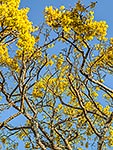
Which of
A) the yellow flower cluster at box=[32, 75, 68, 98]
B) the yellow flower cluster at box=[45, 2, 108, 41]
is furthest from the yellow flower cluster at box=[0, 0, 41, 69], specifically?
the yellow flower cluster at box=[32, 75, 68, 98]

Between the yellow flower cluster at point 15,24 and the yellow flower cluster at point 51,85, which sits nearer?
the yellow flower cluster at point 15,24

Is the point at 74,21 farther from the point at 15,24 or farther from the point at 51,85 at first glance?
the point at 51,85

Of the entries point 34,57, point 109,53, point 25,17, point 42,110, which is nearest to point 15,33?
point 25,17

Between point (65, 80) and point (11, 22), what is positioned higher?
point (65, 80)

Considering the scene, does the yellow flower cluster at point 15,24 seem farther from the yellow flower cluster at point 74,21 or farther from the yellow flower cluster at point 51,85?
the yellow flower cluster at point 51,85

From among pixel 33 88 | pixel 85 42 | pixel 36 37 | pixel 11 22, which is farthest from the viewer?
pixel 33 88

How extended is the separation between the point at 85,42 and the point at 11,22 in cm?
225

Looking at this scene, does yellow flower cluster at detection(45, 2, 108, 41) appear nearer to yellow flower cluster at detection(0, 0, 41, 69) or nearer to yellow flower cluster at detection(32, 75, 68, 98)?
yellow flower cluster at detection(0, 0, 41, 69)

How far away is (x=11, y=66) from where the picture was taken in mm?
12352

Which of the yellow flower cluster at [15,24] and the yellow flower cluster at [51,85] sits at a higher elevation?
the yellow flower cluster at [51,85]

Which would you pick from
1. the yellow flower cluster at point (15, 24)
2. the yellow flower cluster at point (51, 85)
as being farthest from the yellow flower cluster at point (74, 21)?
the yellow flower cluster at point (51, 85)

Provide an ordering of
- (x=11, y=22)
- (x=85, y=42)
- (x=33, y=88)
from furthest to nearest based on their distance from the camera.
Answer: (x=33, y=88), (x=85, y=42), (x=11, y=22)

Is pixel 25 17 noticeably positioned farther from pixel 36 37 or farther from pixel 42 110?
pixel 42 110

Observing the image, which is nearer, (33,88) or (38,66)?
(38,66)
